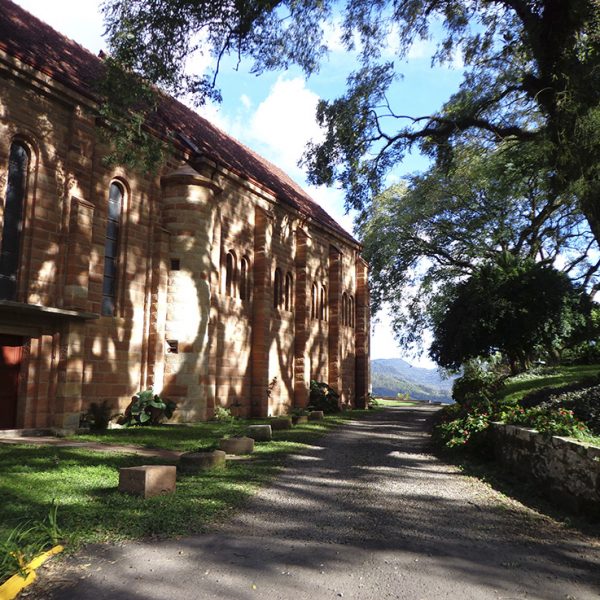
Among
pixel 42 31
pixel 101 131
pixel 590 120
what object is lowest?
pixel 590 120

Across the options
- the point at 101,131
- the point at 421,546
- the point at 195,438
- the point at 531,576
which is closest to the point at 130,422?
the point at 195,438

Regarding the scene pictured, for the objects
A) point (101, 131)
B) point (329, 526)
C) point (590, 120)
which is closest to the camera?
point (329, 526)

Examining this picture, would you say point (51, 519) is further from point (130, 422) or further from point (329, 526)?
point (130, 422)

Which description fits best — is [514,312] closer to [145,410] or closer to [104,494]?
[145,410]

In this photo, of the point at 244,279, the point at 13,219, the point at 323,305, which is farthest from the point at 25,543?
the point at 323,305

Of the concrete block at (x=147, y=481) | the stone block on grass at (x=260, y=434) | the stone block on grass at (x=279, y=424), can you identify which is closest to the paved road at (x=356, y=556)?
the concrete block at (x=147, y=481)

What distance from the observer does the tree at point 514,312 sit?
13695 millimetres

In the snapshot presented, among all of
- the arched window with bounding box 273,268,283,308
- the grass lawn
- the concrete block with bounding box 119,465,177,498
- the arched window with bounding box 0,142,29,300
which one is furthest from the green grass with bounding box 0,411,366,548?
the arched window with bounding box 273,268,283,308

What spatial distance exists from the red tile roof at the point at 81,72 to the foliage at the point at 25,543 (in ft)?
34.5

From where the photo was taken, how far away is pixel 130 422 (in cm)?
1338

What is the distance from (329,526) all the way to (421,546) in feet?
3.04

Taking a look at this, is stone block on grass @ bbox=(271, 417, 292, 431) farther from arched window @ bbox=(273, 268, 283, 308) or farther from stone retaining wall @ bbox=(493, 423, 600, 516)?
arched window @ bbox=(273, 268, 283, 308)

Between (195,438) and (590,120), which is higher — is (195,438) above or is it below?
below

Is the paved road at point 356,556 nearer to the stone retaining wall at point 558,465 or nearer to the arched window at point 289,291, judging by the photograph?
the stone retaining wall at point 558,465
